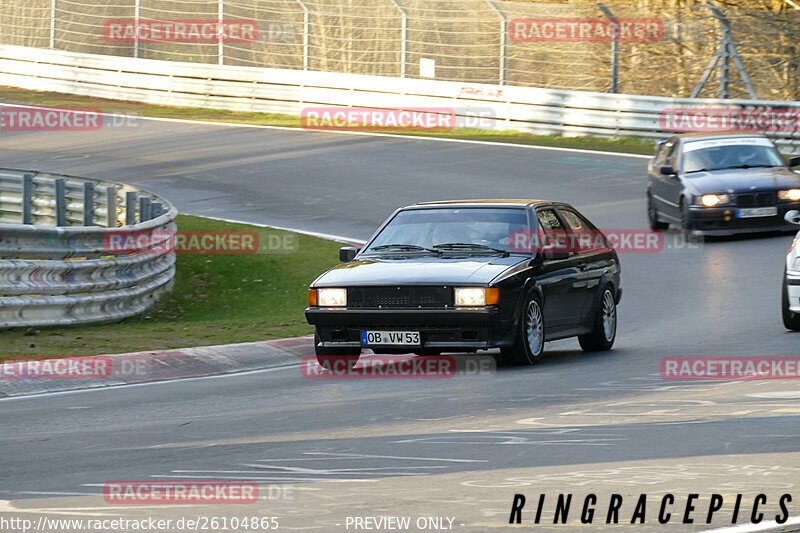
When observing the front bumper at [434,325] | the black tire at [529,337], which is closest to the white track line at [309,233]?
the black tire at [529,337]

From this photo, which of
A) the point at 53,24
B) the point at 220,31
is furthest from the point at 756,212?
the point at 53,24

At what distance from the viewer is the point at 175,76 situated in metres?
38.6

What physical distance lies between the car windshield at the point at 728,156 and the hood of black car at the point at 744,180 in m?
0.28

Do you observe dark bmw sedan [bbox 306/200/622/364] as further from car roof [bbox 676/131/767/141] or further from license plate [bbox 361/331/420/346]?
car roof [bbox 676/131/767/141]

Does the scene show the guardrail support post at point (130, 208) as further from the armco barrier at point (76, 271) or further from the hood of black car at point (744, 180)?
the hood of black car at point (744, 180)

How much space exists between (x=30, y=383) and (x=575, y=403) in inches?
169

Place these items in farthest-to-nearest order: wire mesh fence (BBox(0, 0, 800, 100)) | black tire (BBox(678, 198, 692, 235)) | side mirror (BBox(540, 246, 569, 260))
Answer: wire mesh fence (BBox(0, 0, 800, 100))
black tire (BBox(678, 198, 692, 235))
side mirror (BBox(540, 246, 569, 260))

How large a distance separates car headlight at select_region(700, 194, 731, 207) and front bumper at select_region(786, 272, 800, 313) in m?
6.80

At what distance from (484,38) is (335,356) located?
26496 mm

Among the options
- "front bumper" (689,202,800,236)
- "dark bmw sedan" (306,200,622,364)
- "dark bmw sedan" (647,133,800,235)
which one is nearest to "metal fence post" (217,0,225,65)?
"dark bmw sedan" (647,133,800,235)

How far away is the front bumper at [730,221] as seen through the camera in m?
20.3

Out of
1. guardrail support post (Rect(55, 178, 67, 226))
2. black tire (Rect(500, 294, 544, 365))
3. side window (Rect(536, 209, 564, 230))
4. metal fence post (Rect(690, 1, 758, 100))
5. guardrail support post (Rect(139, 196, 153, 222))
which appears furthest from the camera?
metal fence post (Rect(690, 1, 758, 100))

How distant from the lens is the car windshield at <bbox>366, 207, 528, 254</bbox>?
40.6 ft

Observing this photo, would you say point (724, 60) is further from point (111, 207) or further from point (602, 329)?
point (602, 329)
